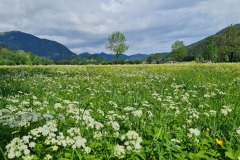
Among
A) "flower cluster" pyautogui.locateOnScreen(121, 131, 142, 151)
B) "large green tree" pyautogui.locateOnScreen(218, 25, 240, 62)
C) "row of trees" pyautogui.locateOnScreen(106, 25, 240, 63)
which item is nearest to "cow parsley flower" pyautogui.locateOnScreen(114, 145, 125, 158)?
"flower cluster" pyautogui.locateOnScreen(121, 131, 142, 151)

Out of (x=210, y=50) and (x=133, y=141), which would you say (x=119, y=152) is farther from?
(x=210, y=50)

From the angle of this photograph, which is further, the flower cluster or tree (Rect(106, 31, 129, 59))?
tree (Rect(106, 31, 129, 59))

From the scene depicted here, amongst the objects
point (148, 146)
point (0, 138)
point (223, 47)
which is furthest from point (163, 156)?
point (223, 47)

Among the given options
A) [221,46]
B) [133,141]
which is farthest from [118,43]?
[133,141]

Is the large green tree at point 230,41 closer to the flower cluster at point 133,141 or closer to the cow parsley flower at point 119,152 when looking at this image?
the flower cluster at point 133,141

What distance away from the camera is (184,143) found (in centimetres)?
478

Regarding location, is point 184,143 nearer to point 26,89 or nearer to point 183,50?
point 26,89

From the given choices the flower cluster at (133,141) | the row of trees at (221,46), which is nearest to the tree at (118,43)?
the row of trees at (221,46)

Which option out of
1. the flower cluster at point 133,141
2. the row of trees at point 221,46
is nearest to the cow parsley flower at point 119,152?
the flower cluster at point 133,141

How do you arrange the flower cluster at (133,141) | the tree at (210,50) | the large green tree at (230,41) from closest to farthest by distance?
the flower cluster at (133,141)
the large green tree at (230,41)
the tree at (210,50)

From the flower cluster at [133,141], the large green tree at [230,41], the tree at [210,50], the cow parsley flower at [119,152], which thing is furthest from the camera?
the tree at [210,50]

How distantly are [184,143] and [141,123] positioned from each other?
1033 mm

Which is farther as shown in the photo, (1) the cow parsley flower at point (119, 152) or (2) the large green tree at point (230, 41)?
(2) the large green tree at point (230, 41)

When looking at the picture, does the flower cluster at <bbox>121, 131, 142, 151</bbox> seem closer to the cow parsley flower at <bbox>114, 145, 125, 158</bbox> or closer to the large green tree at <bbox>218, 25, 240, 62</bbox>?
the cow parsley flower at <bbox>114, 145, 125, 158</bbox>
